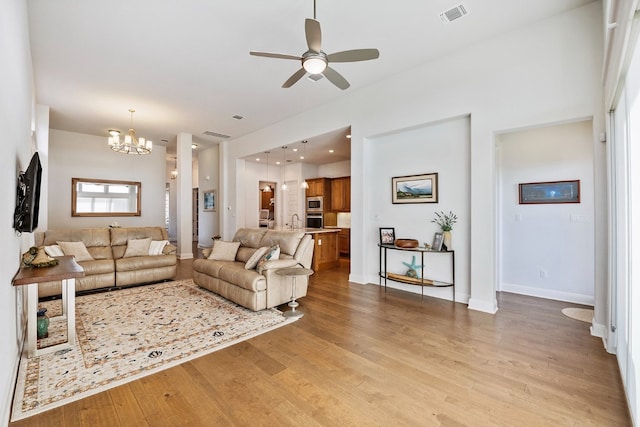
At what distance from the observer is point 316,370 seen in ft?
7.63

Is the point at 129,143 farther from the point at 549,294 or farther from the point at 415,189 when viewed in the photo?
the point at 549,294

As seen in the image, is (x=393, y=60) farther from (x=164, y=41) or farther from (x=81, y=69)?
(x=81, y=69)

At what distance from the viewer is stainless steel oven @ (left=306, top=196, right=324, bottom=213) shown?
357 inches

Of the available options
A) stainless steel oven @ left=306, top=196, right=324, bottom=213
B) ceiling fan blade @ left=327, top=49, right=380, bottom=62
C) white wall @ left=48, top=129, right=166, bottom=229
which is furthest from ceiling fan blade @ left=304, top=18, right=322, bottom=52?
white wall @ left=48, top=129, right=166, bottom=229

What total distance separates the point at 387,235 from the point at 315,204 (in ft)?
15.5

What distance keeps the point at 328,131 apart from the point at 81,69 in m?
4.09

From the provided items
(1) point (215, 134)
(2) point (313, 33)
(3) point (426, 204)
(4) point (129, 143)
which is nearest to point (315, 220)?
(1) point (215, 134)

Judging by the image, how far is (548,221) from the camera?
167 inches

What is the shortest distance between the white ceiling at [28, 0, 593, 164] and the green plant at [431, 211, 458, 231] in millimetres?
2279

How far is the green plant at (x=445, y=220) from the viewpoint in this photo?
4.14 m

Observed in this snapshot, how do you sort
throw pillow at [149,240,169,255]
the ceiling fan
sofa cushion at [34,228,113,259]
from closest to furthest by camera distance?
the ceiling fan
sofa cushion at [34,228,113,259]
throw pillow at [149,240,169,255]

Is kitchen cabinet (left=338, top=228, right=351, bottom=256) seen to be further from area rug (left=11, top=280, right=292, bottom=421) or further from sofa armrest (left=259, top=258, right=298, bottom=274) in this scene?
area rug (left=11, top=280, right=292, bottom=421)

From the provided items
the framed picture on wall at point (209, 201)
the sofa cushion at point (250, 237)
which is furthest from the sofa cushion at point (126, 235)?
the framed picture on wall at point (209, 201)

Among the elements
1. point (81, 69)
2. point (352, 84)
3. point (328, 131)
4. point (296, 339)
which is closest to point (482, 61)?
point (352, 84)
